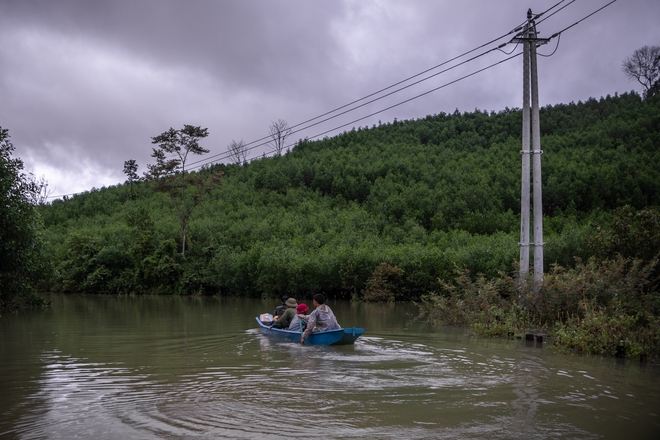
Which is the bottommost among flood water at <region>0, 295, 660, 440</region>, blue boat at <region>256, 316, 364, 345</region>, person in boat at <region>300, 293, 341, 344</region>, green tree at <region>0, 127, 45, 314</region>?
flood water at <region>0, 295, 660, 440</region>

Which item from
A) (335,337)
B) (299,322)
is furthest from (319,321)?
(299,322)

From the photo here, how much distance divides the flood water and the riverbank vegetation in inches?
128

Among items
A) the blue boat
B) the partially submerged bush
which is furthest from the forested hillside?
the blue boat

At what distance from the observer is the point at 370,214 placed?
2136 inches

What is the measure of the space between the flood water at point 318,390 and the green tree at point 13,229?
1712 millimetres

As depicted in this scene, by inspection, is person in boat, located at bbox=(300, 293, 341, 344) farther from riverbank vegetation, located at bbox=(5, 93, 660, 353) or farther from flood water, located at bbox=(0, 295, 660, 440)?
riverbank vegetation, located at bbox=(5, 93, 660, 353)

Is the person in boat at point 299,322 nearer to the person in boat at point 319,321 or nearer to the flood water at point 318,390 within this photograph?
the flood water at point 318,390

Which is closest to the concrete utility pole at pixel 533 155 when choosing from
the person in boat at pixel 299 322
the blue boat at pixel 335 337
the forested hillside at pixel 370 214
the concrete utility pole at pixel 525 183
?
the concrete utility pole at pixel 525 183

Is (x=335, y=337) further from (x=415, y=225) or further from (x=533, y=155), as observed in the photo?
(x=415, y=225)

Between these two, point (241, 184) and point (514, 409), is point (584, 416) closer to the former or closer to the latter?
point (514, 409)

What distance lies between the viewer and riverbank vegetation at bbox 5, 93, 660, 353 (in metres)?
18.2

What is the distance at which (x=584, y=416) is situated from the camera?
27.7 ft

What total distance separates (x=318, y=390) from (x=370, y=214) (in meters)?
44.3

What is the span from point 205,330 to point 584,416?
14279 mm
